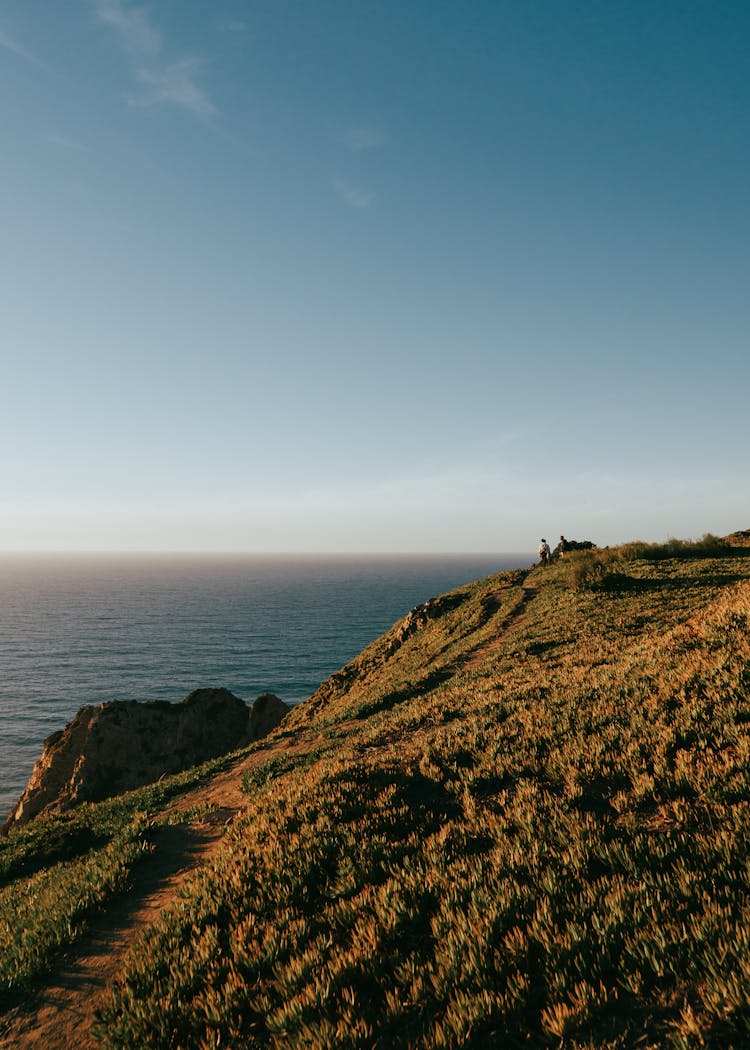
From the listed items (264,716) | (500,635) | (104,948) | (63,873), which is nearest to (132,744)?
(264,716)

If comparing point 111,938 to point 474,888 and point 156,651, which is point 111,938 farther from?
point 156,651

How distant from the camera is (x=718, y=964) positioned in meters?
4.17

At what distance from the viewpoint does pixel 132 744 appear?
29.6 m

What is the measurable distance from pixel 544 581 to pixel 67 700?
64.1m

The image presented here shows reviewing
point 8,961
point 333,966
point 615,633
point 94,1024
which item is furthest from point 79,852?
point 615,633

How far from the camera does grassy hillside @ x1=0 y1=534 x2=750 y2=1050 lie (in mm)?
4375

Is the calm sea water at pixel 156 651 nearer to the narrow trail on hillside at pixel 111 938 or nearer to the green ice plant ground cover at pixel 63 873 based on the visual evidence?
the green ice plant ground cover at pixel 63 873

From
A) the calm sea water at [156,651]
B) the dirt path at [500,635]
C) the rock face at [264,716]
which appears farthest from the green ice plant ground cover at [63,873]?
the calm sea water at [156,651]

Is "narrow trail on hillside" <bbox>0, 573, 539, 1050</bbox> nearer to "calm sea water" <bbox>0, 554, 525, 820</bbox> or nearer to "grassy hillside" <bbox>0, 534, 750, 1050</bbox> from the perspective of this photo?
"grassy hillside" <bbox>0, 534, 750, 1050</bbox>

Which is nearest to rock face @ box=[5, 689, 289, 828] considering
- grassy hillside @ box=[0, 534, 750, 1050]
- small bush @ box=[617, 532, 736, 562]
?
grassy hillside @ box=[0, 534, 750, 1050]

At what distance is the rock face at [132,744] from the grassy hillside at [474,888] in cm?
1669

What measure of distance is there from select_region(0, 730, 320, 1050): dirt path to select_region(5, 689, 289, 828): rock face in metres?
21.0

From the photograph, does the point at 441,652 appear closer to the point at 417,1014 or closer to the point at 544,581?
the point at 544,581

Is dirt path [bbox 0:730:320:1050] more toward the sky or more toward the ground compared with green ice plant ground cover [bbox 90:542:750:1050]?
more toward the ground
